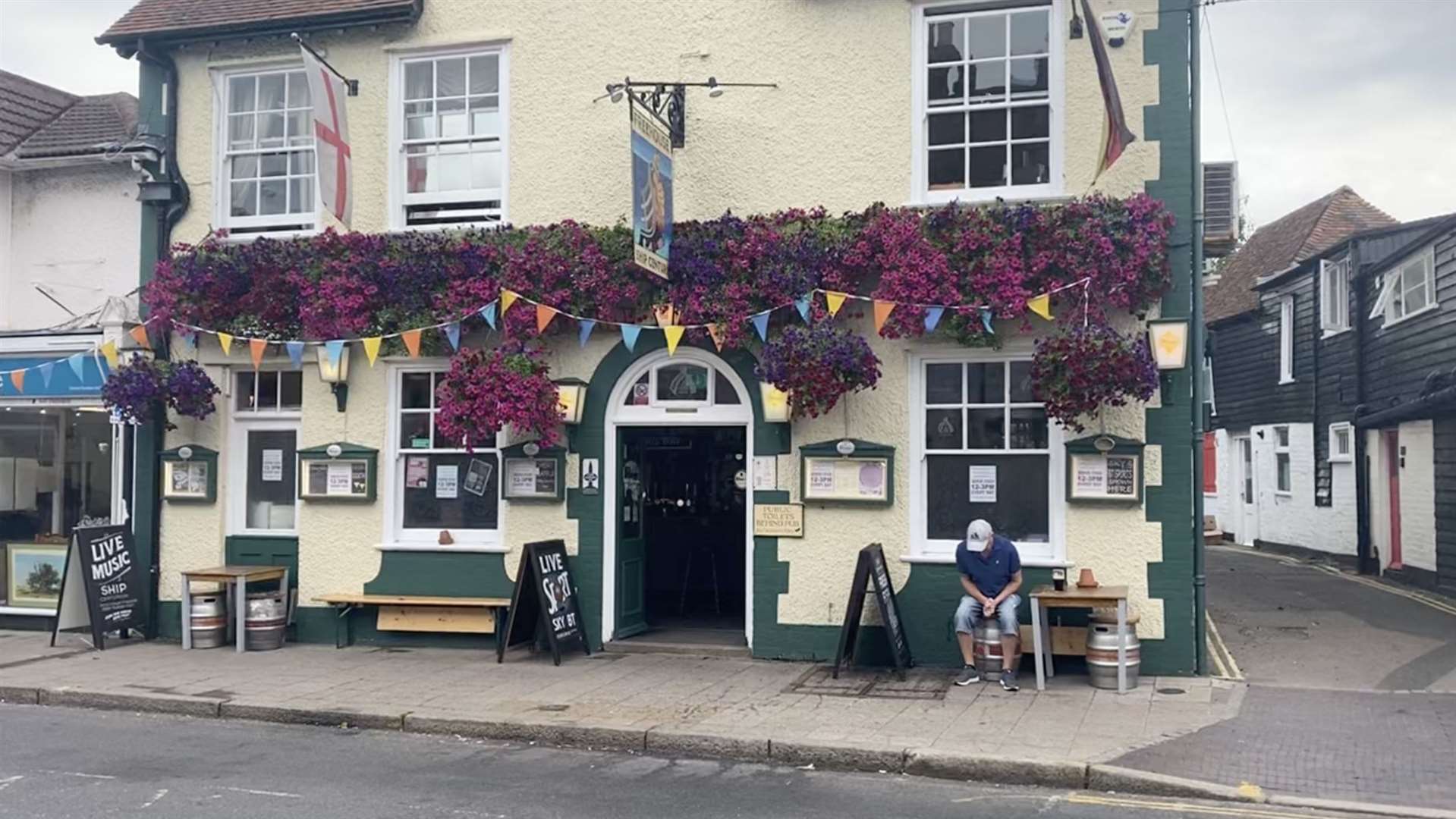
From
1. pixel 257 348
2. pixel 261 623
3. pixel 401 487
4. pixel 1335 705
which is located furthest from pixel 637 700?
pixel 257 348

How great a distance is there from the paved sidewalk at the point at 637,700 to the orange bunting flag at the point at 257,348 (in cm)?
288

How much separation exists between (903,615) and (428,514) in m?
4.79

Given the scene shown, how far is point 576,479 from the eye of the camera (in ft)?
40.5

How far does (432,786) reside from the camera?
25.6ft

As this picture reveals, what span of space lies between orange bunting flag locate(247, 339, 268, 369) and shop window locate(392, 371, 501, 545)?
4.48 feet

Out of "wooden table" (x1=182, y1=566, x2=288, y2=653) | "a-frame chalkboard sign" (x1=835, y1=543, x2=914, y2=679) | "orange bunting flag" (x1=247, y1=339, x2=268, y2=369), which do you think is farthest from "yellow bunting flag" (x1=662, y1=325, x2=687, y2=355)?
"wooden table" (x1=182, y1=566, x2=288, y2=653)

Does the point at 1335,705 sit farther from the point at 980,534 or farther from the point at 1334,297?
the point at 1334,297

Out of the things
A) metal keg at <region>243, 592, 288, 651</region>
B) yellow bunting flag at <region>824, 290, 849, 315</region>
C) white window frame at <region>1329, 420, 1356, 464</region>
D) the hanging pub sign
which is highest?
the hanging pub sign

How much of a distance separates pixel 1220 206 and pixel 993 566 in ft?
13.9

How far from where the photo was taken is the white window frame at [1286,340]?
25.3 meters

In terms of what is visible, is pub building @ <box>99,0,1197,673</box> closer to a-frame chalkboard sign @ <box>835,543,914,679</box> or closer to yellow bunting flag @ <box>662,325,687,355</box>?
yellow bunting flag @ <box>662,325,687,355</box>

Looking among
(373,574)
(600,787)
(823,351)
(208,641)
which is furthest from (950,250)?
(208,641)

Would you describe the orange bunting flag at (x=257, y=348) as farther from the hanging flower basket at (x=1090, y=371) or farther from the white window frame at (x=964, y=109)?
the hanging flower basket at (x=1090, y=371)

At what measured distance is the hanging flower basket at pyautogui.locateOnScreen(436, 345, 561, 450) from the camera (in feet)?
38.1
